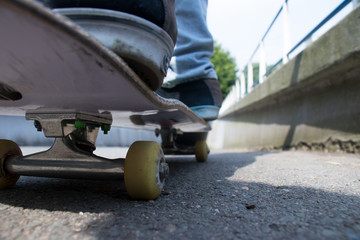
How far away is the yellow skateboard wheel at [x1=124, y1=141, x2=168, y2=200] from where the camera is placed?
779mm

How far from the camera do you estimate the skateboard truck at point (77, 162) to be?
2.59 ft

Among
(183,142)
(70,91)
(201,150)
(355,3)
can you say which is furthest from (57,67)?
(355,3)

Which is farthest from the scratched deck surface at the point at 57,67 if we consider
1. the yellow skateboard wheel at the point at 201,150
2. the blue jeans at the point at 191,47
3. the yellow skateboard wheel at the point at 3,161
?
the yellow skateboard wheel at the point at 201,150

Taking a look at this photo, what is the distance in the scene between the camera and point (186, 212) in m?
0.72

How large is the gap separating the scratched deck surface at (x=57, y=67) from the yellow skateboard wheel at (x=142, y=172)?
0.56 feet

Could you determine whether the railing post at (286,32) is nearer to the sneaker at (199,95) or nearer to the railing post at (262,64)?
the railing post at (262,64)

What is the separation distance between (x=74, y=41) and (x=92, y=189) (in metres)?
0.65

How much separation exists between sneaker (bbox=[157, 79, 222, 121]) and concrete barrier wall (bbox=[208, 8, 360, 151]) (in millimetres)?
1134

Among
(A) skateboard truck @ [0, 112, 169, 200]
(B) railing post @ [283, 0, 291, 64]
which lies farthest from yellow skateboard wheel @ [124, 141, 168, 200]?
(B) railing post @ [283, 0, 291, 64]

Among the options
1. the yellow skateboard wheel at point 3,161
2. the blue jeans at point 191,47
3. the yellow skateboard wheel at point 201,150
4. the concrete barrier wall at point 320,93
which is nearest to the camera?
the yellow skateboard wheel at point 3,161

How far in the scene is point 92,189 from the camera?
A: 98 centimetres

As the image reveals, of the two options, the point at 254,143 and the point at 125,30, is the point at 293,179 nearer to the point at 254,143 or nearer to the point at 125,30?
the point at 125,30

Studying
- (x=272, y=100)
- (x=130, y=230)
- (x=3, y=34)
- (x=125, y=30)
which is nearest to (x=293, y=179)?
(x=130, y=230)

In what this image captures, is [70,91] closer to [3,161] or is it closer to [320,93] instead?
[3,161]
